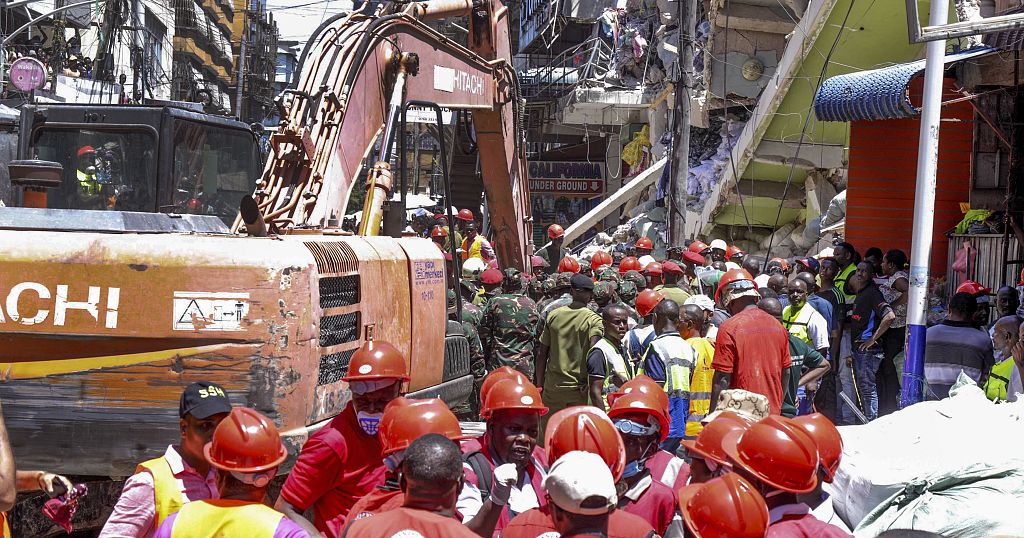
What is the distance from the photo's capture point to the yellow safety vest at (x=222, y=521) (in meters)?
3.57

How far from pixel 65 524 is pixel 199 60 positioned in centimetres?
6039

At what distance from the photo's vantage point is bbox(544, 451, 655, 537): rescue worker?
11.4 ft

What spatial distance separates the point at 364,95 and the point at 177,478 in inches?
216

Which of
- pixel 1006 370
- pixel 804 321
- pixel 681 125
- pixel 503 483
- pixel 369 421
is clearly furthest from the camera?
pixel 681 125

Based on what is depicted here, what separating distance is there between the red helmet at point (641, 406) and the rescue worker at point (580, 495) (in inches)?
52.4

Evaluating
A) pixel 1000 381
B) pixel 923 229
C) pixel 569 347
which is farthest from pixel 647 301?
pixel 1000 381

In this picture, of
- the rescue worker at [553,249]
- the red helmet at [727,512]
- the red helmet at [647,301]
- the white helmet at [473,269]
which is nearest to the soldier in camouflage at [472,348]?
the red helmet at [647,301]

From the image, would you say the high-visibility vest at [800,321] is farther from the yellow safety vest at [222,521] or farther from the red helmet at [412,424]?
the yellow safety vest at [222,521]

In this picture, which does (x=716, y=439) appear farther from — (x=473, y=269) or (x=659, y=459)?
(x=473, y=269)

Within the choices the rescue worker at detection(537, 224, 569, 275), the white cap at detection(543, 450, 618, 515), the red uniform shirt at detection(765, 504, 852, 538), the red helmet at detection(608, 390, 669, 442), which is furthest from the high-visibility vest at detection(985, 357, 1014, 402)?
the rescue worker at detection(537, 224, 569, 275)

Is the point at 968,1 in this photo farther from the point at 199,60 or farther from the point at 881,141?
the point at 199,60

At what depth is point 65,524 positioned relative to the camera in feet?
14.9

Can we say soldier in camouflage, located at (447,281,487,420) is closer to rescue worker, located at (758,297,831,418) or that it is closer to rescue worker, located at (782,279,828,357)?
rescue worker, located at (782,279,828,357)

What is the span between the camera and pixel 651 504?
4.53m
